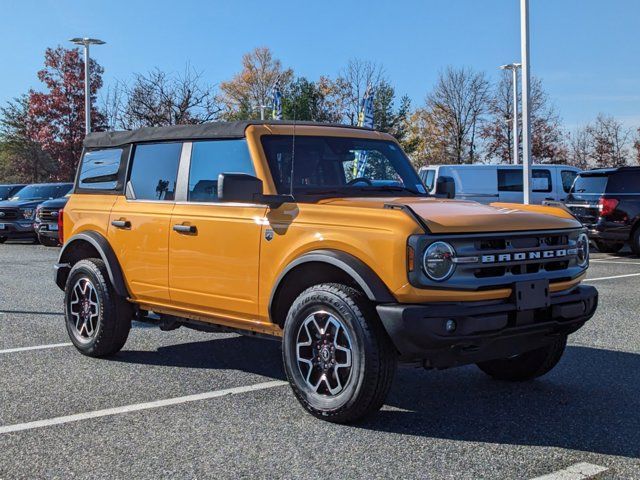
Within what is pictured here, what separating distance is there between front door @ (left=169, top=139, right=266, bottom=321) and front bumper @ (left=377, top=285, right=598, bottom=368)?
3.87ft

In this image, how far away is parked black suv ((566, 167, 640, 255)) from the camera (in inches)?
616

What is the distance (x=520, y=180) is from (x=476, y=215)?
19.6 metres

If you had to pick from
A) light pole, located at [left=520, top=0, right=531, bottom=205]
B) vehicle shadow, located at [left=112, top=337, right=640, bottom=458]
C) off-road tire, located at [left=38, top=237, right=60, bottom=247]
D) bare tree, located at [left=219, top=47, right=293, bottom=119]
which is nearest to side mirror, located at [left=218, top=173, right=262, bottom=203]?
vehicle shadow, located at [left=112, top=337, right=640, bottom=458]

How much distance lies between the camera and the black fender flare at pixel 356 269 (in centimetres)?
430

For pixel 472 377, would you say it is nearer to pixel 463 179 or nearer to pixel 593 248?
pixel 593 248

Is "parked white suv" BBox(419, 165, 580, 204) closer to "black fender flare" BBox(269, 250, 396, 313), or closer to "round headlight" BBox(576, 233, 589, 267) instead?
"round headlight" BBox(576, 233, 589, 267)

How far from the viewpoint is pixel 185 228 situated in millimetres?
5477

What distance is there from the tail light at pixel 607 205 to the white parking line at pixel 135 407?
11.9m

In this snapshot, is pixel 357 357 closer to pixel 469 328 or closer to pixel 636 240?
pixel 469 328

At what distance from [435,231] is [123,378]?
275 centimetres

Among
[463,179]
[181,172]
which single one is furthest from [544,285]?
[463,179]

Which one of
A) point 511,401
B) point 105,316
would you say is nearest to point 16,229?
point 105,316

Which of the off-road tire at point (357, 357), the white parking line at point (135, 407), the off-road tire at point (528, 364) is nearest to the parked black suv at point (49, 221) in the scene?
the white parking line at point (135, 407)

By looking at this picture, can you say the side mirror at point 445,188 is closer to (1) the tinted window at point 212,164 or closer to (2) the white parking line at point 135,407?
(1) the tinted window at point 212,164
